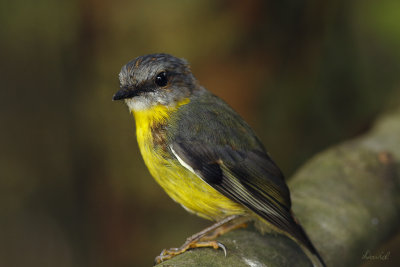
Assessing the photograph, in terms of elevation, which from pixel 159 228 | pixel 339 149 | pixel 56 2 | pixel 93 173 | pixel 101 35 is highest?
pixel 56 2

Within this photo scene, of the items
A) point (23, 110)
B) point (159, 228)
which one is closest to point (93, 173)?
point (159, 228)

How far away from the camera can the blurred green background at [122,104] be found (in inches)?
189

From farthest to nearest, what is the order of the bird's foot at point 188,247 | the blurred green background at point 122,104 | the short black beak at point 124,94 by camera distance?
the blurred green background at point 122,104
the short black beak at point 124,94
the bird's foot at point 188,247

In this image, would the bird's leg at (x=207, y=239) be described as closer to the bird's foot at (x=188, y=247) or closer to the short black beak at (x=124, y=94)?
the bird's foot at (x=188, y=247)

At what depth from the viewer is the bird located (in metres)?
2.83

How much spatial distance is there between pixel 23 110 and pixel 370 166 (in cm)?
398

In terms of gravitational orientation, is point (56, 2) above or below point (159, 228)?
above

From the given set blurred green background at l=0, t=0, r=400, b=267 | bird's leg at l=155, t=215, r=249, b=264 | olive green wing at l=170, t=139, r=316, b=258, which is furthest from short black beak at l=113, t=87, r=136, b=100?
blurred green background at l=0, t=0, r=400, b=267

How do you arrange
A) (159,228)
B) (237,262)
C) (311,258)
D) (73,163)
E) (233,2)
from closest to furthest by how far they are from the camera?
(237,262) → (311,258) → (233,2) → (159,228) → (73,163)

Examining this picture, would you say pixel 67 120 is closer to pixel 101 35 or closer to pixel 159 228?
pixel 101 35

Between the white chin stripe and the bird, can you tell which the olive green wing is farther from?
the white chin stripe

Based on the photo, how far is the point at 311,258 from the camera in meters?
2.62

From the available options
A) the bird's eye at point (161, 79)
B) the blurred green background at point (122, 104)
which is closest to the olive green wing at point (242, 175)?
the bird's eye at point (161, 79)

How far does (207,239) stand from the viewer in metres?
2.93
